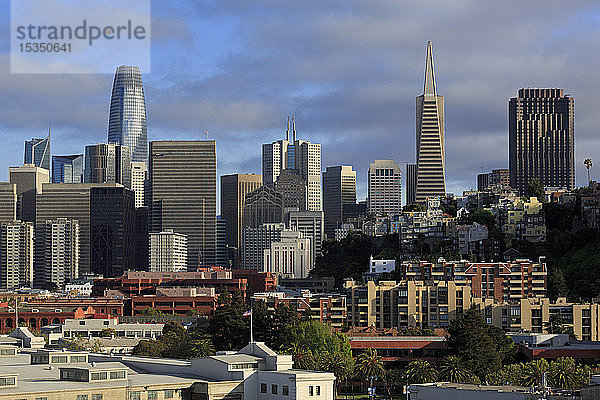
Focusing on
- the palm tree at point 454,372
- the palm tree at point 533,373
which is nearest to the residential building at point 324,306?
the palm tree at point 454,372

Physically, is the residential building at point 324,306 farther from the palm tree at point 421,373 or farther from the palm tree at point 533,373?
the palm tree at point 533,373

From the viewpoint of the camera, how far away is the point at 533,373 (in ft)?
301

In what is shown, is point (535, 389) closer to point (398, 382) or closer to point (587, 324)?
point (398, 382)

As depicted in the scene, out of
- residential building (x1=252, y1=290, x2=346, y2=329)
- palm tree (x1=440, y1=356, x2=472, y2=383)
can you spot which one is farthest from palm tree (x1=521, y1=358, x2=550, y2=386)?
residential building (x1=252, y1=290, x2=346, y2=329)

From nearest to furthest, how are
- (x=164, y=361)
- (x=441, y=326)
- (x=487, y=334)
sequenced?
(x=164, y=361)
(x=487, y=334)
(x=441, y=326)

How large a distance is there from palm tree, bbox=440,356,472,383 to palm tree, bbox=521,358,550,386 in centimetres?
481

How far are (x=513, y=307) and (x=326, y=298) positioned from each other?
2663 cm

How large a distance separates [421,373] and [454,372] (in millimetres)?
4806

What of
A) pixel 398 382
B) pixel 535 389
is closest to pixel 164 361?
pixel 535 389

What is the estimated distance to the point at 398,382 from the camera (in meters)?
106

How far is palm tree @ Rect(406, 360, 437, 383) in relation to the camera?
98.2m

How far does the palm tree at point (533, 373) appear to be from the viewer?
3462 inches

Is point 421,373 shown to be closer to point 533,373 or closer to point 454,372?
point 454,372

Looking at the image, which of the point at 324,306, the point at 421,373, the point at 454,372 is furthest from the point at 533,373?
the point at 324,306
